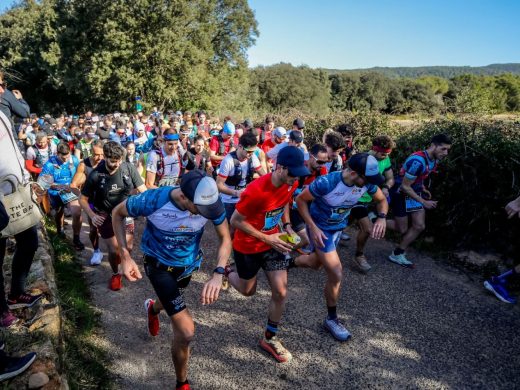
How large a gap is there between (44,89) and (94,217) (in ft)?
139

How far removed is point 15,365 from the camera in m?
2.53

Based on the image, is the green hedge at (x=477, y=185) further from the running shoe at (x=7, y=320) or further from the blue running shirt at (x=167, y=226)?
the running shoe at (x=7, y=320)

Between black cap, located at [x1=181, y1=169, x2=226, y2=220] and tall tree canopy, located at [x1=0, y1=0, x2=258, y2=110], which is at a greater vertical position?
tall tree canopy, located at [x1=0, y1=0, x2=258, y2=110]

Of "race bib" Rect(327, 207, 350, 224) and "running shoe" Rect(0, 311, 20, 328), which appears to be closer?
"running shoe" Rect(0, 311, 20, 328)

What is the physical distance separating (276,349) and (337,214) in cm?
161

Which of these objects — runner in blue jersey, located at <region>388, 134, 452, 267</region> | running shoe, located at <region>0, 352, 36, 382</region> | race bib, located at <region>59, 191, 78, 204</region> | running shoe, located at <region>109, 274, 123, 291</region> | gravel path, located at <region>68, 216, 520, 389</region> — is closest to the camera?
running shoe, located at <region>0, 352, 36, 382</region>

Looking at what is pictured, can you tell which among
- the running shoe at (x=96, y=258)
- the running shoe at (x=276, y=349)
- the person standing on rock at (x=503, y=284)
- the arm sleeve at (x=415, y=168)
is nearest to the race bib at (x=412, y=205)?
the arm sleeve at (x=415, y=168)

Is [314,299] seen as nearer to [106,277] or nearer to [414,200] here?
[414,200]

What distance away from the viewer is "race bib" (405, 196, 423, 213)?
568cm

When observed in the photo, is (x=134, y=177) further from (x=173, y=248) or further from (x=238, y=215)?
(x=173, y=248)

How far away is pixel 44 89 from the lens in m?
38.7

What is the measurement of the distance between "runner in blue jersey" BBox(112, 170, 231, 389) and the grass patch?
0.88 metres

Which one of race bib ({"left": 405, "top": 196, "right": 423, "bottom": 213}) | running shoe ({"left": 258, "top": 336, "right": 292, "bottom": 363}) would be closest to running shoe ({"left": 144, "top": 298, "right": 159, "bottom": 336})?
running shoe ({"left": 258, "top": 336, "right": 292, "bottom": 363})

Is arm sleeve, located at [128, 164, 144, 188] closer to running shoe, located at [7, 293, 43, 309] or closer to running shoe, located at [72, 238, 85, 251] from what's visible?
running shoe, located at [7, 293, 43, 309]
